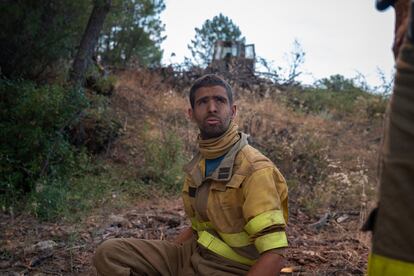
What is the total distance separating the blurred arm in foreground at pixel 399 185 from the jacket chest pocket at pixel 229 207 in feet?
3.95

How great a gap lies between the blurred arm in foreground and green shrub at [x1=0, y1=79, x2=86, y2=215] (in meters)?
4.74

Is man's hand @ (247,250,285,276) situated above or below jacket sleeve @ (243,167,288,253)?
below

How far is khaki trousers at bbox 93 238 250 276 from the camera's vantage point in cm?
232

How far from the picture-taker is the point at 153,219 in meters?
4.88

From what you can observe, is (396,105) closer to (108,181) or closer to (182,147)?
(108,181)

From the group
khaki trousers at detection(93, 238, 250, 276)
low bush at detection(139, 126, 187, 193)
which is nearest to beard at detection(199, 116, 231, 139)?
khaki trousers at detection(93, 238, 250, 276)

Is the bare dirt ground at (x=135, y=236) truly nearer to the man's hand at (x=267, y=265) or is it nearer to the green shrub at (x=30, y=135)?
the green shrub at (x=30, y=135)

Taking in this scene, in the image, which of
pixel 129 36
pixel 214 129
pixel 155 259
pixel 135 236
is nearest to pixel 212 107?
pixel 214 129

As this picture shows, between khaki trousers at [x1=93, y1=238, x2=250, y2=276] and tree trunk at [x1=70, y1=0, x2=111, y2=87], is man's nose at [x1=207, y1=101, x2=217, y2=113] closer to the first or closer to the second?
khaki trousers at [x1=93, y1=238, x2=250, y2=276]

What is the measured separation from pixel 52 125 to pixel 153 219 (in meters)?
2.01

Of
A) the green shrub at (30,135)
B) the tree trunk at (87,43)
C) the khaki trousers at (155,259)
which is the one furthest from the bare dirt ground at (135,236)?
the tree trunk at (87,43)

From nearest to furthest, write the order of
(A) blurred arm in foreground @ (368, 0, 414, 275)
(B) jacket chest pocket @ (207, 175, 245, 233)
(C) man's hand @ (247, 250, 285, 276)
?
(A) blurred arm in foreground @ (368, 0, 414, 275), (C) man's hand @ (247, 250, 285, 276), (B) jacket chest pocket @ (207, 175, 245, 233)

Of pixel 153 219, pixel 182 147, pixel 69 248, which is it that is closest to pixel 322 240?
pixel 153 219

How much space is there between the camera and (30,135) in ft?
18.0
